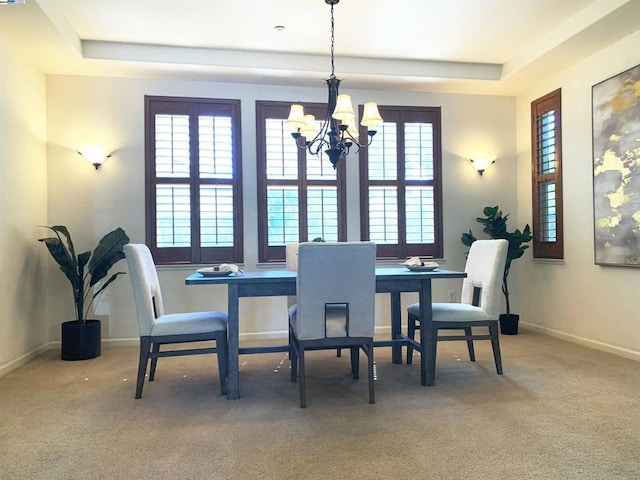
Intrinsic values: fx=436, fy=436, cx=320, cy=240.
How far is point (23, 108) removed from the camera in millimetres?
3918

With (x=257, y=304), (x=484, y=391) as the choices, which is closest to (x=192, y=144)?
(x=257, y=304)

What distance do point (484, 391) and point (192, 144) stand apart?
3.61 metres

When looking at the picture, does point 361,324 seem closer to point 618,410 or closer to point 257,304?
point 618,410

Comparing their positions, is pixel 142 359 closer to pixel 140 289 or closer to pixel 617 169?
pixel 140 289

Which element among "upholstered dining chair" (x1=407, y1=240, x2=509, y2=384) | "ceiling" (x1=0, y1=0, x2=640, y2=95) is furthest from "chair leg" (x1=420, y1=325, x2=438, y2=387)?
"ceiling" (x1=0, y1=0, x2=640, y2=95)

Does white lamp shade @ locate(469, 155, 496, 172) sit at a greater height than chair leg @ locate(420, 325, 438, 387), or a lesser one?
greater

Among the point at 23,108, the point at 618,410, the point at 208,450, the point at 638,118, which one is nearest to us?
the point at 208,450

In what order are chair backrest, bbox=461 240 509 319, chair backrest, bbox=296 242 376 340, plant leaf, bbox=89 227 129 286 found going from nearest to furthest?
1. chair backrest, bbox=296 242 376 340
2. chair backrest, bbox=461 240 509 319
3. plant leaf, bbox=89 227 129 286

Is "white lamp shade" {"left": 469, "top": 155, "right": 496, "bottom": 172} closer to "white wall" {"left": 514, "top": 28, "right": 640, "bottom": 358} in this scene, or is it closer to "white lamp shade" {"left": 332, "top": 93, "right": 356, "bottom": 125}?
"white wall" {"left": 514, "top": 28, "right": 640, "bottom": 358}

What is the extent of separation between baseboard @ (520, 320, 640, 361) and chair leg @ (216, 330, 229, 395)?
335 cm

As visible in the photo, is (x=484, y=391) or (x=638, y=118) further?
(x=638, y=118)

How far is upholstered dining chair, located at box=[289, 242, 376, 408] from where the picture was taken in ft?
8.68

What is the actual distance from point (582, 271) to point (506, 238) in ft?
2.58

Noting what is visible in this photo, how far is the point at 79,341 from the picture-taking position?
12.8ft
